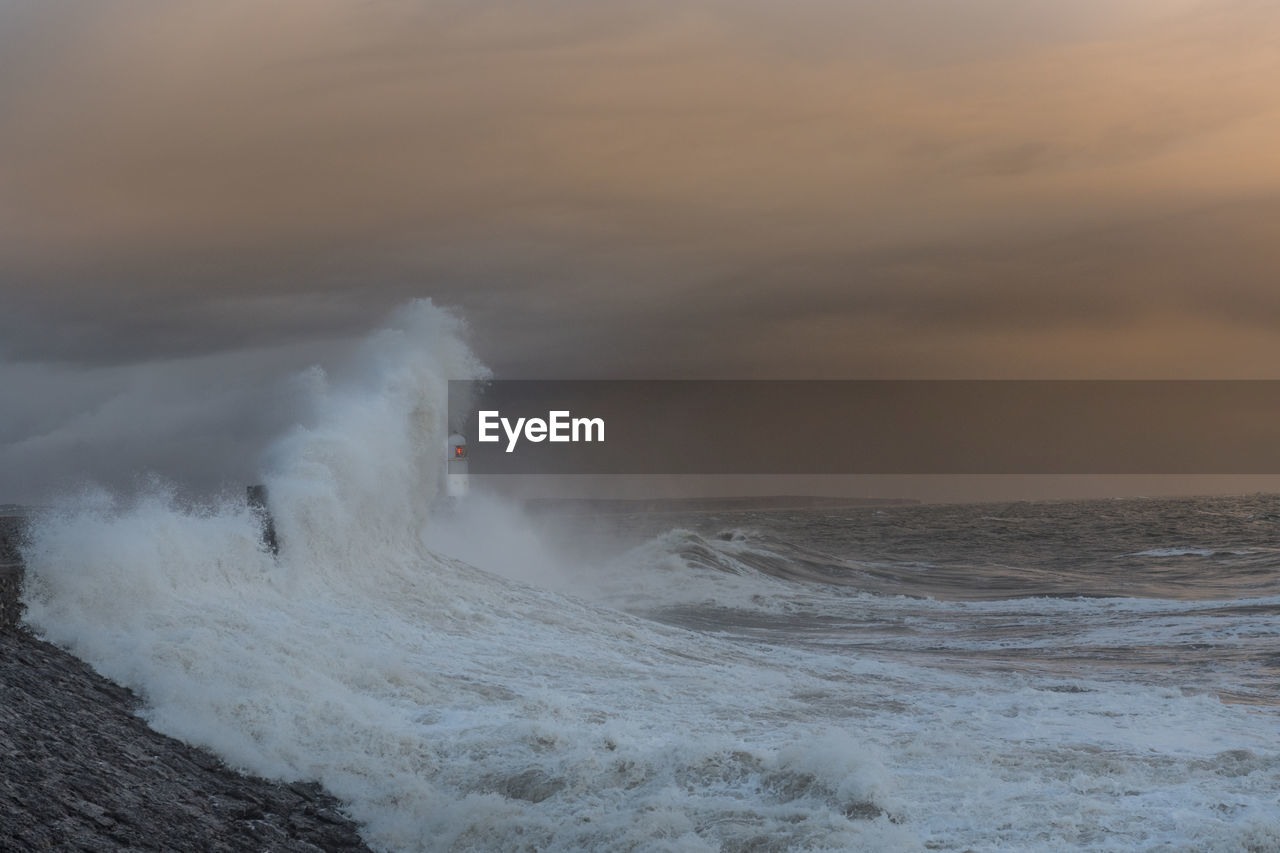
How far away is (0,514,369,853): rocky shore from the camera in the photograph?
4906 mm

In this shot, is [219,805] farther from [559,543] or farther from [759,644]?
[559,543]

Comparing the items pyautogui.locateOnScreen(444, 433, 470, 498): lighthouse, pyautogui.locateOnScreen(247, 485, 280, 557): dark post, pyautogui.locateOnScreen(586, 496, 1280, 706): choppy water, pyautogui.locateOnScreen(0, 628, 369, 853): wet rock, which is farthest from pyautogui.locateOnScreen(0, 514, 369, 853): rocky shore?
pyautogui.locateOnScreen(444, 433, 470, 498): lighthouse

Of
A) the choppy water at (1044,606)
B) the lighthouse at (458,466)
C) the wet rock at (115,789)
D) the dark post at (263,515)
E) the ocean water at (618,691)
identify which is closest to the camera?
the wet rock at (115,789)

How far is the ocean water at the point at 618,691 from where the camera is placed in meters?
6.01

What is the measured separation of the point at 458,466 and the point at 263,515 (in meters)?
19.4

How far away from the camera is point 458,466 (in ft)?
104

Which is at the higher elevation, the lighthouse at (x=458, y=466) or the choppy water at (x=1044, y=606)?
the lighthouse at (x=458, y=466)

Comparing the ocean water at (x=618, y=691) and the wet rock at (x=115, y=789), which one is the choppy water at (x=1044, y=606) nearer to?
the ocean water at (x=618, y=691)

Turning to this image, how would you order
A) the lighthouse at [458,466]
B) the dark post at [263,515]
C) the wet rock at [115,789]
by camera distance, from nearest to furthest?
the wet rock at [115,789] → the dark post at [263,515] → the lighthouse at [458,466]

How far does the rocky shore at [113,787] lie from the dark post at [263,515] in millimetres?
4691

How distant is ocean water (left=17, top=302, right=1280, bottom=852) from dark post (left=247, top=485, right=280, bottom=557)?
0.25 metres

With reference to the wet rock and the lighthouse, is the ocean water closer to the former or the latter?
the wet rock

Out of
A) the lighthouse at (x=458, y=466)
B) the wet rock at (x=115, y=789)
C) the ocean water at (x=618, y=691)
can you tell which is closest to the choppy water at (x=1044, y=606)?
the ocean water at (x=618, y=691)

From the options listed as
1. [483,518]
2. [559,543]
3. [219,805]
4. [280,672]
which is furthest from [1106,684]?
[559,543]
